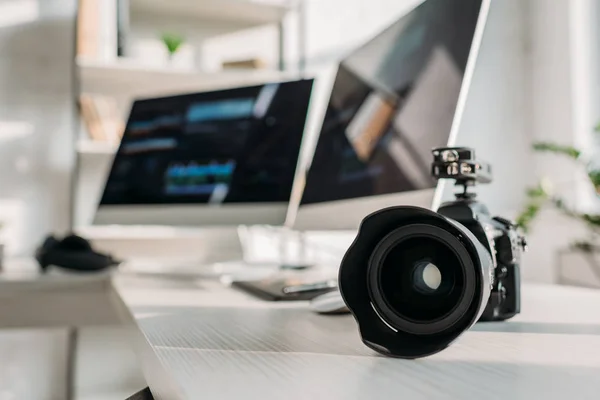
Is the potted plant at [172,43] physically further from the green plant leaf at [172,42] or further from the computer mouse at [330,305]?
the computer mouse at [330,305]

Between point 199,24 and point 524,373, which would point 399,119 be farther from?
point 199,24

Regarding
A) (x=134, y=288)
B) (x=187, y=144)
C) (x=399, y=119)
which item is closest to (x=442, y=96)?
(x=399, y=119)

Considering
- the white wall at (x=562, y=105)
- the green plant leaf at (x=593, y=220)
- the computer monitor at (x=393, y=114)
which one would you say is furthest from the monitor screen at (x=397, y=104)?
the white wall at (x=562, y=105)

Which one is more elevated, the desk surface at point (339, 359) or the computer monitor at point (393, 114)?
the computer monitor at point (393, 114)

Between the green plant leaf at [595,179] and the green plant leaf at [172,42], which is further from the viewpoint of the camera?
the green plant leaf at [172,42]

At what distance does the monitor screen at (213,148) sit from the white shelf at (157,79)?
1.74 ft

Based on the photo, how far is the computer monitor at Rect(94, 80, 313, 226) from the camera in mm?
1368

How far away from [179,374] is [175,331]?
6.3 inches

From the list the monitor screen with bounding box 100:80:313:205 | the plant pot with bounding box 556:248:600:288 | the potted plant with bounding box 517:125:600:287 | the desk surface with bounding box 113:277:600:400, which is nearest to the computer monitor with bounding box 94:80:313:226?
the monitor screen with bounding box 100:80:313:205

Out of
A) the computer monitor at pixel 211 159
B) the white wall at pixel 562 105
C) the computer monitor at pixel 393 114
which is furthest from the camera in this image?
the white wall at pixel 562 105

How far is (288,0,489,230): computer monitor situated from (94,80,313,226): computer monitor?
21 cm

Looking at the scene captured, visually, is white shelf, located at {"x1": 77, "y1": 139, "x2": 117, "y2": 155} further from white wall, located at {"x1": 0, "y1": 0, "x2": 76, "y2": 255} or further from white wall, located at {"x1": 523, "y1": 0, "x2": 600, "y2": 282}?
white wall, located at {"x1": 523, "y1": 0, "x2": 600, "y2": 282}

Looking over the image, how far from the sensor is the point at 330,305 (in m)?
0.58

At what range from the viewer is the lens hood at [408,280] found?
397 mm
